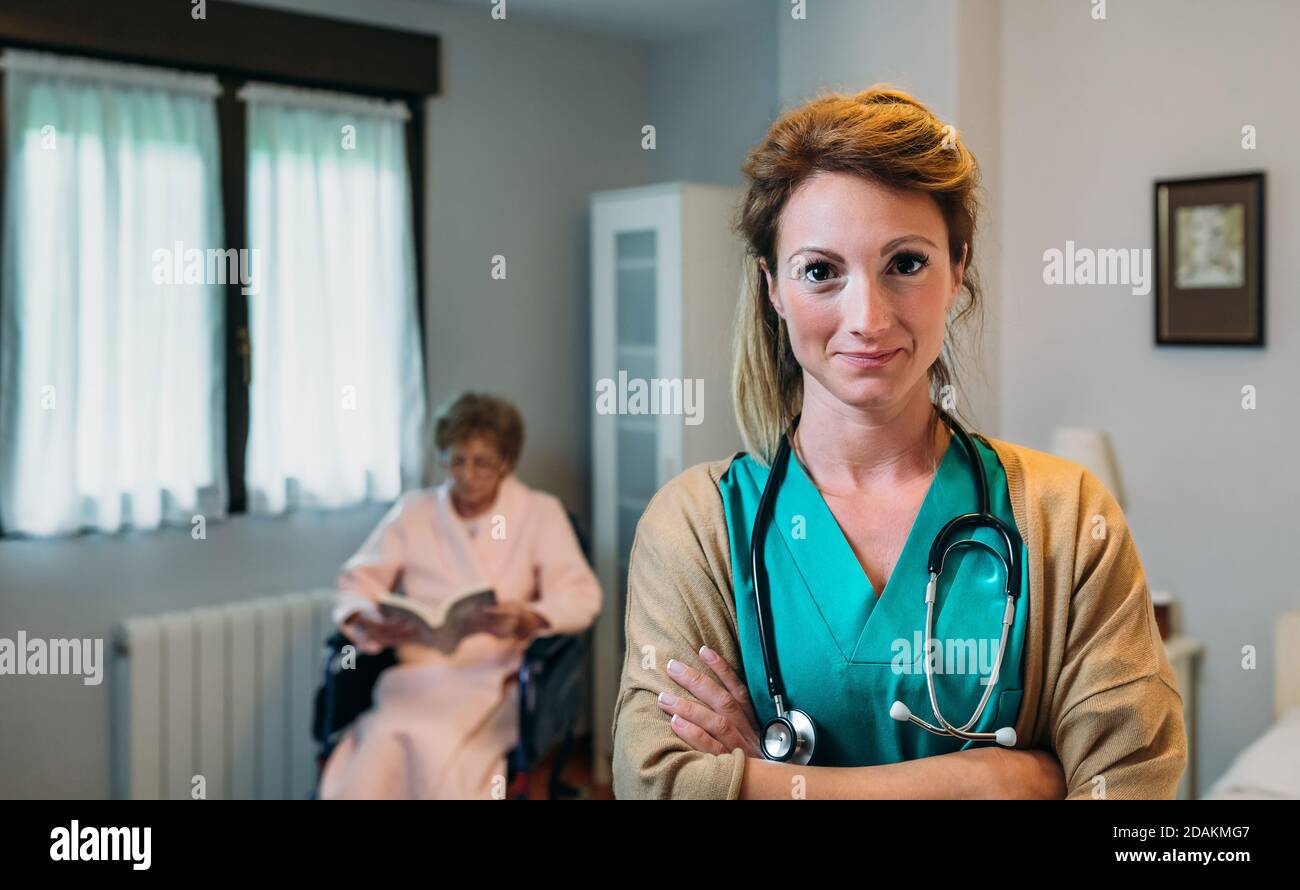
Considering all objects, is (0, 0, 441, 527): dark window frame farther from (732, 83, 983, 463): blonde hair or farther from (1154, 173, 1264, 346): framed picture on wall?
(732, 83, 983, 463): blonde hair

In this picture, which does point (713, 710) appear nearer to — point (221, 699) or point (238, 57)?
point (221, 699)

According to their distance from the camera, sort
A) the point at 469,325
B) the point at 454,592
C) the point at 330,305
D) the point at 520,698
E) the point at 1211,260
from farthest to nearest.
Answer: the point at 469,325
the point at 330,305
the point at 454,592
the point at 520,698
the point at 1211,260

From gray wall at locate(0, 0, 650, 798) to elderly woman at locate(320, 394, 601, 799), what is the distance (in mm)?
353

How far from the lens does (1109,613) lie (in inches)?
26.0

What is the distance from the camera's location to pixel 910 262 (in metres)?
0.63

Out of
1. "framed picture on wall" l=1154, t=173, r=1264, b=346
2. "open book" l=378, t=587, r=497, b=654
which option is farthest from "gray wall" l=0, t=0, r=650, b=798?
"framed picture on wall" l=1154, t=173, r=1264, b=346

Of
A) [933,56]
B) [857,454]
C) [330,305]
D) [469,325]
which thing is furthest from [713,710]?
[469,325]

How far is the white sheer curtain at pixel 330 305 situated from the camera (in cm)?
246

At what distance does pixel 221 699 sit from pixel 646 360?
1.18 m

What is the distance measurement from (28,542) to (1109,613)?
2102mm

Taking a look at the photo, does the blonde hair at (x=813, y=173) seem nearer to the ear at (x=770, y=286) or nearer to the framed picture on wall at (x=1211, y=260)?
the ear at (x=770, y=286)

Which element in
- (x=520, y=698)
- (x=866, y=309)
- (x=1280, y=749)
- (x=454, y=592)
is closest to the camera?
(x=866, y=309)

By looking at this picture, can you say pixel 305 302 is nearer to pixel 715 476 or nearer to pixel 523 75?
pixel 523 75
